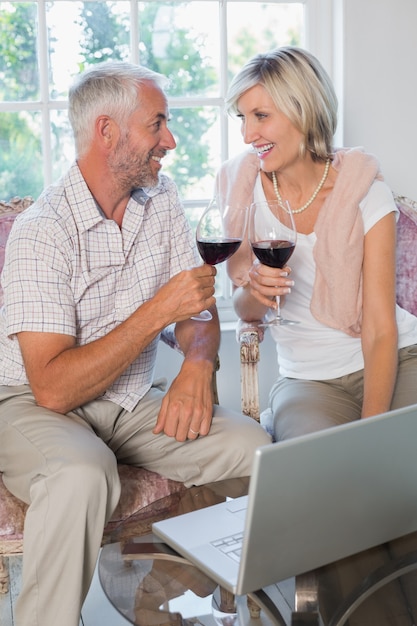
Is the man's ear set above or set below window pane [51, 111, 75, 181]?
above

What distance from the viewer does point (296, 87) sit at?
7.25 ft

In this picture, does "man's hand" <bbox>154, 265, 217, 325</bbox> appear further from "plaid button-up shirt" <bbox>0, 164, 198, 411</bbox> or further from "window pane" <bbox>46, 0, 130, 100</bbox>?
"window pane" <bbox>46, 0, 130, 100</bbox>

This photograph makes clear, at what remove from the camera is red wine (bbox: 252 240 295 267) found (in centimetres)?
194

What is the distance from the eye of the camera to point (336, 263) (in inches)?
88.7

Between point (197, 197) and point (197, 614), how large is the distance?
2029 mm

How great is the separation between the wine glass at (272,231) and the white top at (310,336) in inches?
14.3

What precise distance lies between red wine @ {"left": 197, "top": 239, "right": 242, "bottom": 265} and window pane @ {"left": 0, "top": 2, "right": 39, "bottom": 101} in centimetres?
125

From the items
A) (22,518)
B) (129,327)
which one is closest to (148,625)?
(22,518)

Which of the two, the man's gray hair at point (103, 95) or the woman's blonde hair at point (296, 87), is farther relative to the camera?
the woman's blonde hair at point (296, 87)

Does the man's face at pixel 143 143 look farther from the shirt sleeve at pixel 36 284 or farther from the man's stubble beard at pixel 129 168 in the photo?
the shirt sleeve at pixel 36 284

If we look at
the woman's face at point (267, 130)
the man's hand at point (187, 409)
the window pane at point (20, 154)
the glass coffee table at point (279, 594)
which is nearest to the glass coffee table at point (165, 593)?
the glass coffee table at point (279, 594)

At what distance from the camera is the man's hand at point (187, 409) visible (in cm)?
201

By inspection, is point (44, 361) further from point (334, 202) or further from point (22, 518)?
point (334, 202)

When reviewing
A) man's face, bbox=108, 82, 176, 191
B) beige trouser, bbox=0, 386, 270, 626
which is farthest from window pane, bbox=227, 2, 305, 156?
beige trouser, bbox=0, 386, 270, 626
